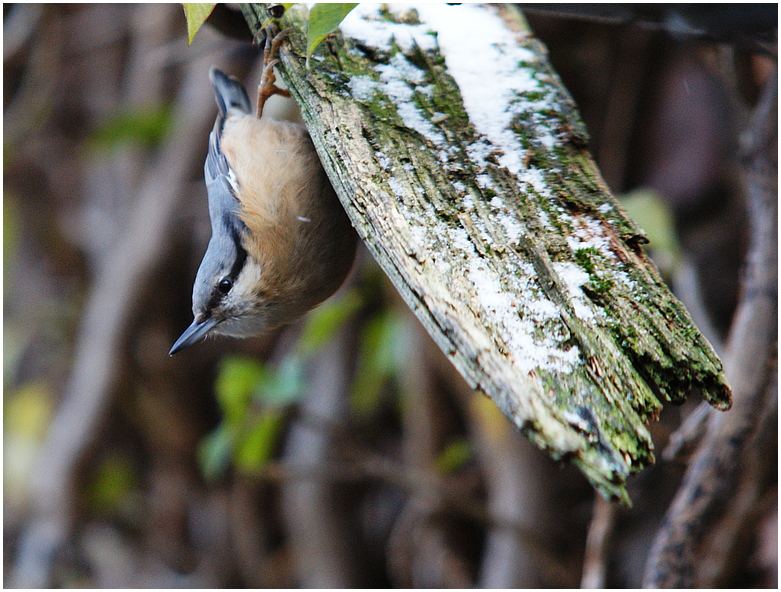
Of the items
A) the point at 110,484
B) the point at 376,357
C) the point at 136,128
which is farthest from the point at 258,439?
the point at 136,128

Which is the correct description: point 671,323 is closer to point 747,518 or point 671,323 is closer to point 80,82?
point 747,518

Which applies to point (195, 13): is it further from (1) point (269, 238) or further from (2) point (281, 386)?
(2) point (281, 386)

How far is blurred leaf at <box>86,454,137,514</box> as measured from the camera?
3.25 meters

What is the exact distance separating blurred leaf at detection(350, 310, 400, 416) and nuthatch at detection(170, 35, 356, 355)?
0.84m

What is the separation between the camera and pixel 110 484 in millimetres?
3328

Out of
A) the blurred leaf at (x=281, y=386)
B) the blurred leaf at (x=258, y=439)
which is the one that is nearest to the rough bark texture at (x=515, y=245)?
the blurred leaf at (x=281, y=386)

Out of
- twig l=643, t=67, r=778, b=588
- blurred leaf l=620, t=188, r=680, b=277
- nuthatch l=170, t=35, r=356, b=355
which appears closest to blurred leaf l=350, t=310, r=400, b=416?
nuthatch l=170, t=35, r=356, b=355

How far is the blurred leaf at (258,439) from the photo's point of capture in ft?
6.73

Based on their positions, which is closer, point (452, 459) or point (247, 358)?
point (452, 459)

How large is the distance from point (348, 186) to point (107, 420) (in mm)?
2651

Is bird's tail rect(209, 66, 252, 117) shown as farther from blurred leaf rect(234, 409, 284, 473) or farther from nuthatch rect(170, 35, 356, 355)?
blurred leaf rect(234, 409, 284, 473)

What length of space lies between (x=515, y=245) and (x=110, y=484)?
3.06 metres

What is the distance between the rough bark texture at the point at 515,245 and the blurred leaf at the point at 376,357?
4.29ft

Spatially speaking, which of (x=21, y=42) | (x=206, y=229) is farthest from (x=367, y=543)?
(x=21, y=42)
